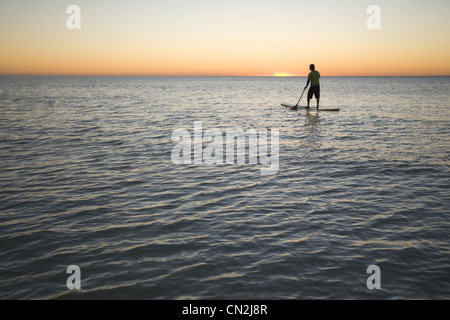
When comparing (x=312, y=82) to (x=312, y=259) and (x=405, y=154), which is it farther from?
(x=312, y=259)

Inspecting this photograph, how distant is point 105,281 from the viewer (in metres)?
5.00

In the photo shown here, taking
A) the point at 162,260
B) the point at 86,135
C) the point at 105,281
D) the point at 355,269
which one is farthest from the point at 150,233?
the point at 86,135

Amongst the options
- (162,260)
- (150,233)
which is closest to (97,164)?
(150,233)

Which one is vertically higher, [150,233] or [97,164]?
[97,164]

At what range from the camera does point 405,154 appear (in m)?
13.3

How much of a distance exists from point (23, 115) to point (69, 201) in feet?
72.1

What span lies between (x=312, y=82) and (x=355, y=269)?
22242 mm

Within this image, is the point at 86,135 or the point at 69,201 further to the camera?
the point at 86,135

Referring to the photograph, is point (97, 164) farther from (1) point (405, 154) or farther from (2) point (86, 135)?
(1) point (405, 154)

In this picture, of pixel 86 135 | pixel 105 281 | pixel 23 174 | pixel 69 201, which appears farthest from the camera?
pixel 86 135
